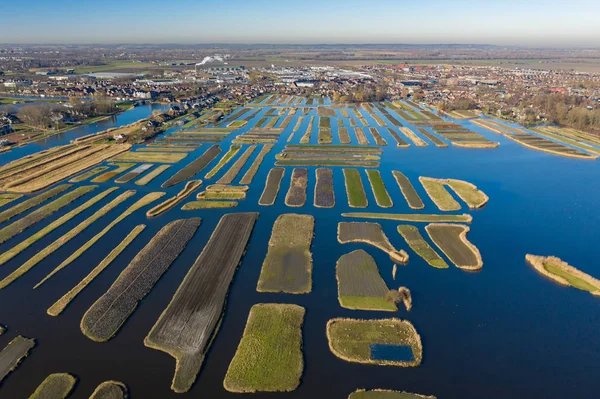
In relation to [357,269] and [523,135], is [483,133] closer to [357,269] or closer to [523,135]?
[523,135]

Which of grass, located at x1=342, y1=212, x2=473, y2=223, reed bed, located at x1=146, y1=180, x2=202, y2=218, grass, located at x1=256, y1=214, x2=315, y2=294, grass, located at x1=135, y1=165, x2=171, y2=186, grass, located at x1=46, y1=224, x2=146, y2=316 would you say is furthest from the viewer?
grass, located at x1=135, y1=165, x2=171, y2=186

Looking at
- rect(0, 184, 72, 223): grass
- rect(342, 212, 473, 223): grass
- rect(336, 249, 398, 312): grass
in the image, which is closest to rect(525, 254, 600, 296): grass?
rect(342, 212, 473, 223): grass

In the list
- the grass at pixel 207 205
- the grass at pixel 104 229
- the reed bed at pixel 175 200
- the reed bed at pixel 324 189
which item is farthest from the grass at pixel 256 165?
the grass at pixel 104 229

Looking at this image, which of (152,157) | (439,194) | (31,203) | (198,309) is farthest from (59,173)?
(439,194)

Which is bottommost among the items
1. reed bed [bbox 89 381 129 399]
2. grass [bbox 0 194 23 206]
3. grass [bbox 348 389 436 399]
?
reed bed [bbox 89 381 129 399]

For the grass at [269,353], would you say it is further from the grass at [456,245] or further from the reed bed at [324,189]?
the reed bed at [324,189]

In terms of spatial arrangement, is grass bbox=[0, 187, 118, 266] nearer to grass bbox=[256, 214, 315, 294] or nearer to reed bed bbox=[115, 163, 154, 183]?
reed bed bbox=[115, 163, 154, 183]

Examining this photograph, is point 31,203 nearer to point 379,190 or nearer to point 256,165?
point 256,165
